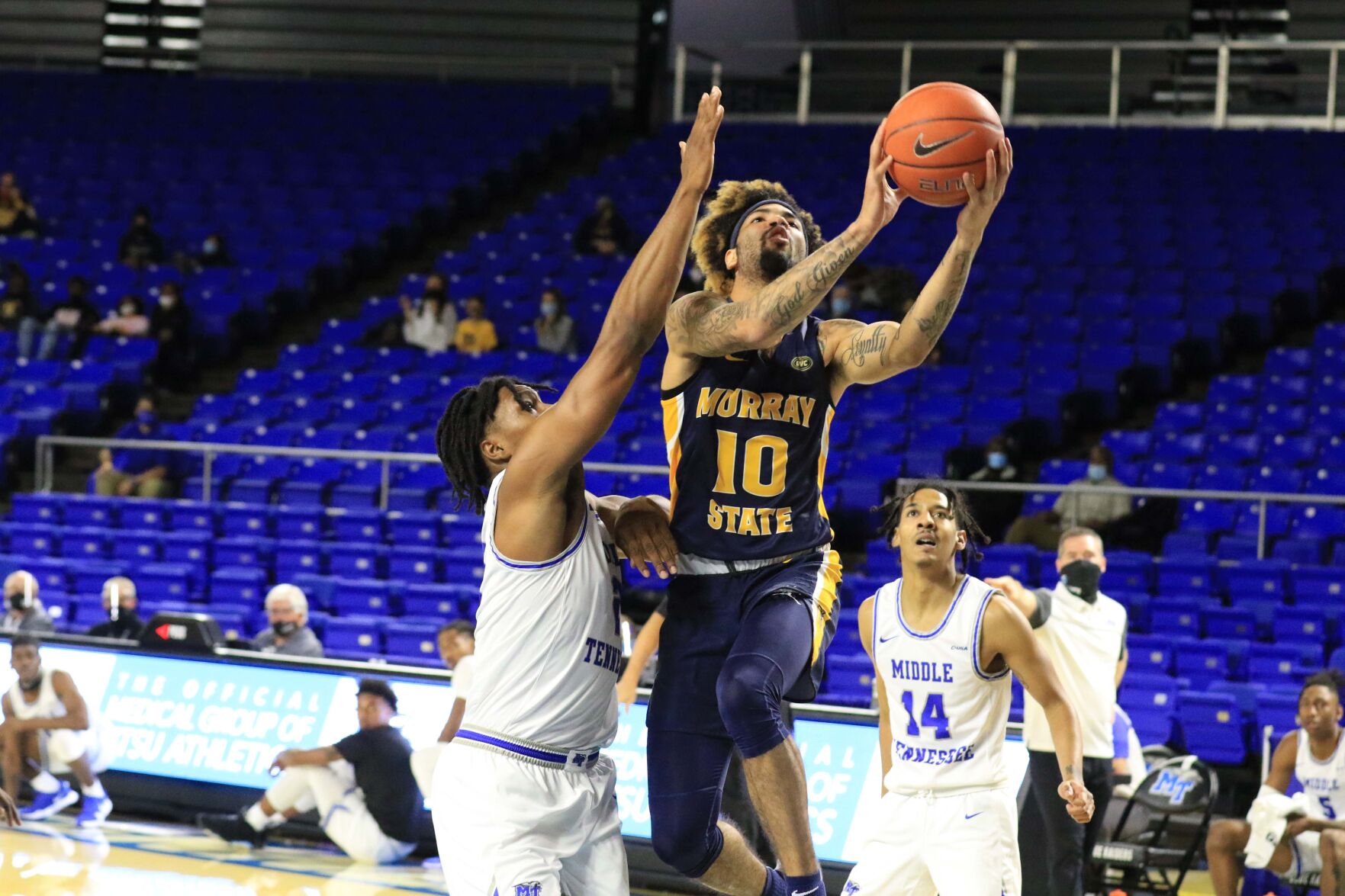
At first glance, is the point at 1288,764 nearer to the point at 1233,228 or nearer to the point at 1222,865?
the point at 1222,865

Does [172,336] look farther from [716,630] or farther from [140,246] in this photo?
[716,630]

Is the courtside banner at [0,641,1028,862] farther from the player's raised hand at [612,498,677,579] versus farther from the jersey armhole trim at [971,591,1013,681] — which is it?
the player's raised hand at [612,498,677,579]

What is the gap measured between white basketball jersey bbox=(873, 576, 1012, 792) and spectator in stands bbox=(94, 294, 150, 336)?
40.6 ft

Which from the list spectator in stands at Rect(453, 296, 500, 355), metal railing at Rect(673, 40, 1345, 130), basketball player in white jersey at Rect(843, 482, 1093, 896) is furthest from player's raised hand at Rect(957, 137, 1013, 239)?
metal railing at Rect(673, 40, 1345, 130)

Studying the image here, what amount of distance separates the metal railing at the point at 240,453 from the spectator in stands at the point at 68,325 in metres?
1.34

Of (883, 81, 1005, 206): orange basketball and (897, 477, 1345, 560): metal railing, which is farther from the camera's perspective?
(897, 477, 1345, 560): metal railing

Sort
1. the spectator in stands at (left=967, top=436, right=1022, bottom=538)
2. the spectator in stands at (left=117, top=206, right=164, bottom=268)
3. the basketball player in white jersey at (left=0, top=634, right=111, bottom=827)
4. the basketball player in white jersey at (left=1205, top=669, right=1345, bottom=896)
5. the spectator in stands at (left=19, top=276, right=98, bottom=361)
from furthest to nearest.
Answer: the spectator in stands at (left=117, top=206, right=164, bottom=268), the spectator in stands at (left=19, top=276, right=98, bottom=361), the spectator in stands at (left=967, top=436, right=1022, bottom=538), the basketball player in white jersey at (left=0, top=634, right=111, bottom=827), the basketball player in white jersey at (left=1205, top=669, right=1345, bottom=896)

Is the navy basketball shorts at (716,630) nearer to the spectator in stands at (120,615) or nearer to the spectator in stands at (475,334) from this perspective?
the spectator in stands at (120,615)

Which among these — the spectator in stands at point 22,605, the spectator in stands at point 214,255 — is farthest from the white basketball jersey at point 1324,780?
the spectator in stands at point 214,255

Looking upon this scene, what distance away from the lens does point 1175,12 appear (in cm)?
2017

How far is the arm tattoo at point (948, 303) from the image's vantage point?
12.9ft

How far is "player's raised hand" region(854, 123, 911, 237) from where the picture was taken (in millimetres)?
3787


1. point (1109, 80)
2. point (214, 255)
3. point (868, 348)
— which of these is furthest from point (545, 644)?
point (1109, 80)

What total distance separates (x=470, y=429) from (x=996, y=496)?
7.97 m
